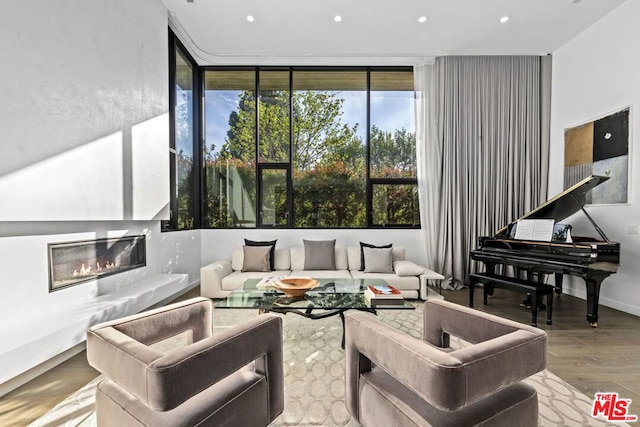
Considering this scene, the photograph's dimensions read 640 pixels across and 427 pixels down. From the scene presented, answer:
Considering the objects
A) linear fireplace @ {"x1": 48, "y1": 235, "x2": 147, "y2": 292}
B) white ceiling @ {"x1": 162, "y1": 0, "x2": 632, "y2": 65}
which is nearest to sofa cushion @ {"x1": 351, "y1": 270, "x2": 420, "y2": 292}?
linear fireplace @ {"x1": 48, "y1": 235, "x2": 147, "y2": 292}

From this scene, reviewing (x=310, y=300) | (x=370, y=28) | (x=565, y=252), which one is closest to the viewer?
(x=310, y=300)

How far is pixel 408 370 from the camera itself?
1.12m

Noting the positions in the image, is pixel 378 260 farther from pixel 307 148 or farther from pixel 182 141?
pixel 182 141

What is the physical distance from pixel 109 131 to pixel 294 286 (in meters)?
2.18

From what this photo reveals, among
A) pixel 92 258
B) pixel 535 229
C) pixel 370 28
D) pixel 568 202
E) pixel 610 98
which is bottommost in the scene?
pixel 92 258

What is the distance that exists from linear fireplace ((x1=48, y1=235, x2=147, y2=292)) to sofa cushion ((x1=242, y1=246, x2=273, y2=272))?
1244 millimetres

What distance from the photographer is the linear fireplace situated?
7.48 feet

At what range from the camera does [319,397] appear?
183cm

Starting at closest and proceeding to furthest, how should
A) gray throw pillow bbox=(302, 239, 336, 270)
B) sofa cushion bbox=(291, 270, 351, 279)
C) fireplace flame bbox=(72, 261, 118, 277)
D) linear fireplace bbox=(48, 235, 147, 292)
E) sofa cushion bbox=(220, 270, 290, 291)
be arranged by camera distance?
linear fireplace bbox=(48, 235, 147, 292) < fireplace flame bbox=(72, 261, 118, 277) < sofa cushion bbox=(220, 270, 290, 291) < sofa cushion bbox=(291, 270, 351, 279) < gray throw pillow bbox=(302, 239, 336, 270)

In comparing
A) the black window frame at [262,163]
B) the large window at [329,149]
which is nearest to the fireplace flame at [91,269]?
the black window frame at [262,163]

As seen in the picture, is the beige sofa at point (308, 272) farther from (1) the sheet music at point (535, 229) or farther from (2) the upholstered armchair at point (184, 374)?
(2) the upholstered armchair at point (184, 374)

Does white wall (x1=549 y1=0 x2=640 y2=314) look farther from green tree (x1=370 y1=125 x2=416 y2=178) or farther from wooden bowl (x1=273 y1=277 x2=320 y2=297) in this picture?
wooden bowl (x1=273 y1=277 x2=320 y2=297)

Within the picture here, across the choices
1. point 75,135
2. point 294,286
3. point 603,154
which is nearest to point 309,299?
point 294,286

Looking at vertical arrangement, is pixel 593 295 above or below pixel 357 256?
below
